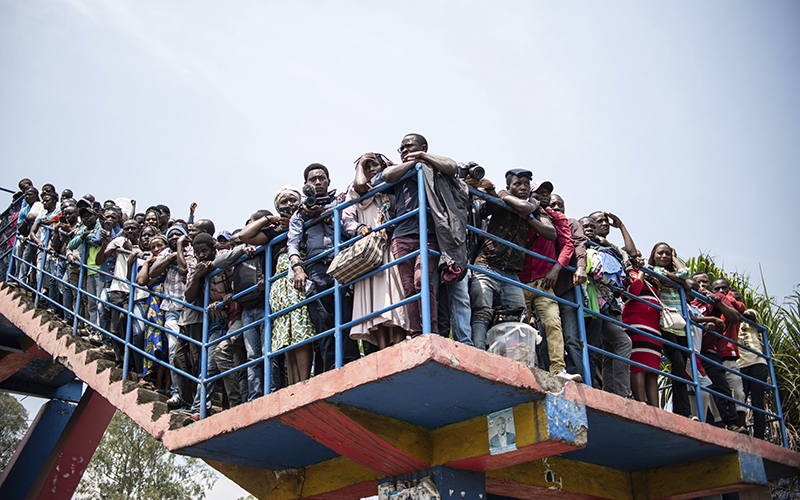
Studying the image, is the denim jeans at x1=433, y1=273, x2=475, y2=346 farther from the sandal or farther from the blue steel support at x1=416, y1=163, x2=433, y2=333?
the sandal

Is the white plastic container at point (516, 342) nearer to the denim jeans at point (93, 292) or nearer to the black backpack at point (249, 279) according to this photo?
the black backpack at point (249, 279)

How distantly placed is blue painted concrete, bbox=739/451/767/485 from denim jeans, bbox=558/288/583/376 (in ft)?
7.59

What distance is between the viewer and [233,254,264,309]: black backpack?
5.91m

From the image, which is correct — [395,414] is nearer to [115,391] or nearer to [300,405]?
[300,405]

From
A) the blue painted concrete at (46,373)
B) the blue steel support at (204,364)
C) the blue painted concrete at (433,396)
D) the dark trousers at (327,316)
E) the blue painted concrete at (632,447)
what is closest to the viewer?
the blue painted concrete at (433,396)

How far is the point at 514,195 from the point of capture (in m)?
5.85

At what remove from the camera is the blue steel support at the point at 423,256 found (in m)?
4.37

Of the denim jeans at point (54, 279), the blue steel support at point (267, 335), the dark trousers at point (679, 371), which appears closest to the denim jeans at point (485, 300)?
the blue steel support at point (267, 335)

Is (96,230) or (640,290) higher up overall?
(96,230)

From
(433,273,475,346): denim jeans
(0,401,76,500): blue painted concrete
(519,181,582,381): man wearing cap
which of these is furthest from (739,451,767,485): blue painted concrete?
(0,401,76,500): blue painted concrete

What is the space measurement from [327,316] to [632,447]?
10.6ft

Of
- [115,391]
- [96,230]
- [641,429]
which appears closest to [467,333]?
[641,429]

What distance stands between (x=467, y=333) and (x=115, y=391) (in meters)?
4.04

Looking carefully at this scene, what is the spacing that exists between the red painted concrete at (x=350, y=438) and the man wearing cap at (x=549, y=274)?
140cm
